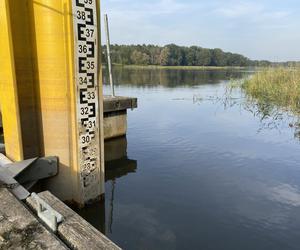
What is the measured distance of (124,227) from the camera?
423 cm

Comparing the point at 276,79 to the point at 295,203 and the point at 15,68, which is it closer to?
the point at 295,203

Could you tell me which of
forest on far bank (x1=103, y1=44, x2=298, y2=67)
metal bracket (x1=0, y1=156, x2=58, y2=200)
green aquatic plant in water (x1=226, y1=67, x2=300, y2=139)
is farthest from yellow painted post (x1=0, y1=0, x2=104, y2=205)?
forest on far bank (x1=103, y1=44, x2=298, y2=67)

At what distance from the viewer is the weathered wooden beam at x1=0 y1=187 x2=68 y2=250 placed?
6.93 feet

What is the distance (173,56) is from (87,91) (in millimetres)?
98929

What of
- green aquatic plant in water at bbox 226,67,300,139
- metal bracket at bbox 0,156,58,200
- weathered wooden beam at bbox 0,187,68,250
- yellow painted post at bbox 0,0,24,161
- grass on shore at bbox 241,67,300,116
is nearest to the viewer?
weathered wooden beam at bbox 0,187,68,250

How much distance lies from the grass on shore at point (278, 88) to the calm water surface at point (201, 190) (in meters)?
4.80

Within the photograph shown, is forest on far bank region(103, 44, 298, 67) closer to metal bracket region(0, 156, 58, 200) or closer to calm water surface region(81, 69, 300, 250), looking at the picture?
calm water surface region(81, 69, 300, 250)

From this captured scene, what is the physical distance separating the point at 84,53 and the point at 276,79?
16.6m

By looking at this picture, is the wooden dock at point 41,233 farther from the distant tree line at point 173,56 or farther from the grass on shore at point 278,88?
the distant tree line at point 173,56

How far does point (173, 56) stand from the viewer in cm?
9994

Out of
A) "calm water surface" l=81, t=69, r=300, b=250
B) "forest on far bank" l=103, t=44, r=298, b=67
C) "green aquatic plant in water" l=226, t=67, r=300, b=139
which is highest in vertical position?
"forest on far bank" l=103, t=44, r=298, b=67

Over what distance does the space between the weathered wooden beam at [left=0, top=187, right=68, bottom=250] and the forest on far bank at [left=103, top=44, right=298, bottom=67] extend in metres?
83.1

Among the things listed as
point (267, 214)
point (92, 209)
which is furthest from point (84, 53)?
point (267, 214)

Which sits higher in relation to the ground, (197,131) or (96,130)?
(96,130)
